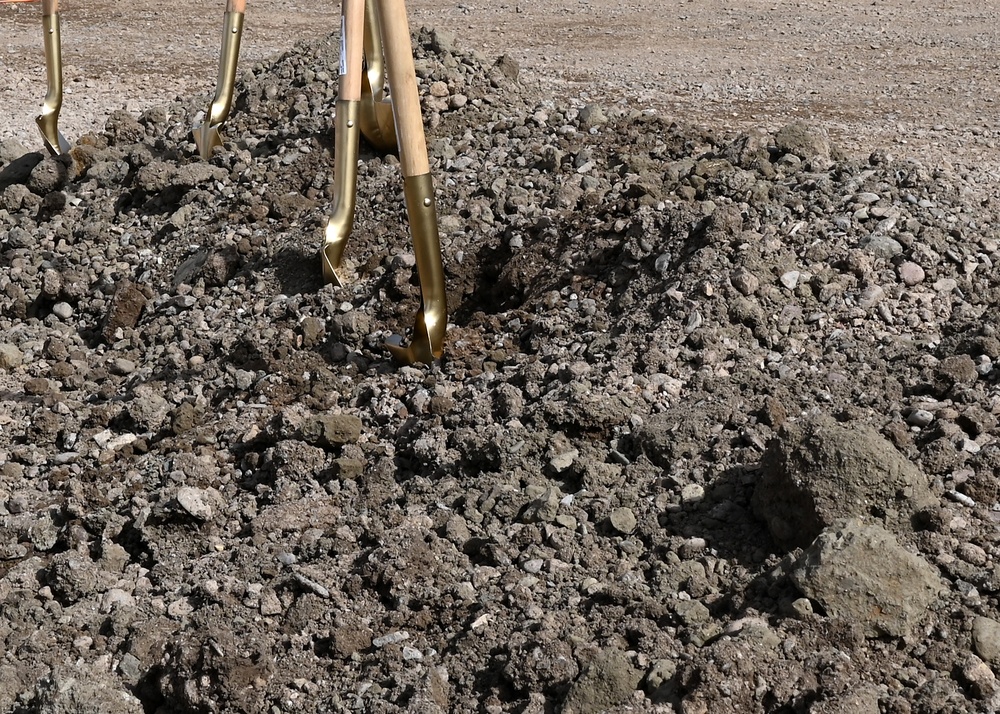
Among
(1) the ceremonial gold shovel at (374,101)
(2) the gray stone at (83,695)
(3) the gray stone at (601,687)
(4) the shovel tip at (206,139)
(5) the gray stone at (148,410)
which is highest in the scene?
(1) the ceremonial gold shovel at (374,101)

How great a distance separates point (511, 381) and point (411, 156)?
78cm

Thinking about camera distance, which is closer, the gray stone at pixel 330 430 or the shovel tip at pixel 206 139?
the gray stone at pixel 330 430

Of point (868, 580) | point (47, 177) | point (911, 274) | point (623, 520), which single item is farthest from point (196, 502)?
→ point (47, 177)

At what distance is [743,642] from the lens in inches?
85.6

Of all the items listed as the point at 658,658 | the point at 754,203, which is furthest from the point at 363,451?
the point at 754,203

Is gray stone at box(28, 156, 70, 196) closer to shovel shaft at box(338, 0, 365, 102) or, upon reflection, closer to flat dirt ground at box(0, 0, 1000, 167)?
flat dirt ground at box(0, 0, 1000, 167)

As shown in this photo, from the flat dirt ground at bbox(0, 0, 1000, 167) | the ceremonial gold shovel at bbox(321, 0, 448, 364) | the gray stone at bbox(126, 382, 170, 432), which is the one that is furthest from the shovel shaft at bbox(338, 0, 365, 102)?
the flat dirt ground at bbox(0, 0, 1000, 167)

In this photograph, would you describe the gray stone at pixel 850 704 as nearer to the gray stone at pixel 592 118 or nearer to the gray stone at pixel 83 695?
the gray stone at pixel 83 695

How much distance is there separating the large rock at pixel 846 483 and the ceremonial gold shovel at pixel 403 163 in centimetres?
140

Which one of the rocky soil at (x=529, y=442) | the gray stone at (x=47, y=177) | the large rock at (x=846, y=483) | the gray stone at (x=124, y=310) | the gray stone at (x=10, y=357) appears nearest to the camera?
the rocky soil at (x=529, y=442)

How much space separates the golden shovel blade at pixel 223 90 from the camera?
4723 millimetres

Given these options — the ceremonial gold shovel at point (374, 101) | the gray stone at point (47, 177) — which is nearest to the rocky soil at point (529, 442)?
the ceremonial gold shovel at point (374, 101)

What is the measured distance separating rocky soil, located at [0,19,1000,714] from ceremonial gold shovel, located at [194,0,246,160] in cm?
18

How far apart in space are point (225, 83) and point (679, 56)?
4.49 m
